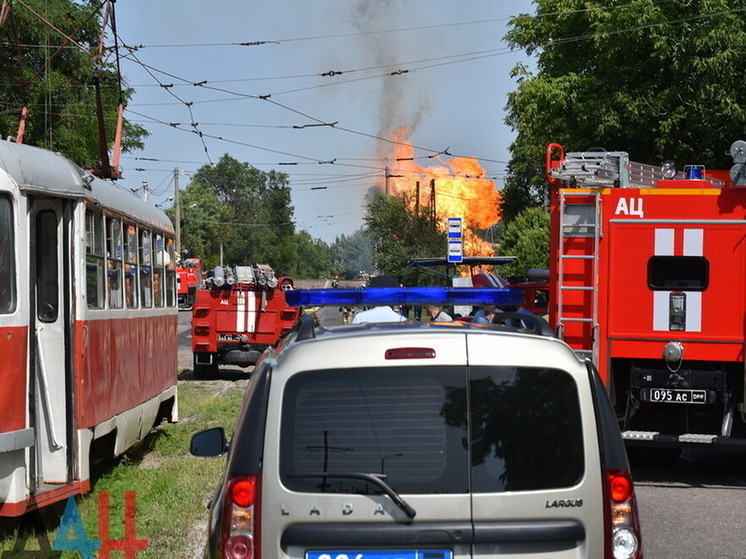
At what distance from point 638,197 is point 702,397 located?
1.97 m

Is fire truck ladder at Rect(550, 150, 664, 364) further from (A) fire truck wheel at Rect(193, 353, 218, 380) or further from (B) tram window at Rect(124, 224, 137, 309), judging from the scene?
(A) fire truck wheel at Rect(193, 353, 218, 380)

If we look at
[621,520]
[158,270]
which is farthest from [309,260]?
[621,520]

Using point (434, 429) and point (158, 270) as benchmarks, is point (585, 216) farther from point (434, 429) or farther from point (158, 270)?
point (434, 429)

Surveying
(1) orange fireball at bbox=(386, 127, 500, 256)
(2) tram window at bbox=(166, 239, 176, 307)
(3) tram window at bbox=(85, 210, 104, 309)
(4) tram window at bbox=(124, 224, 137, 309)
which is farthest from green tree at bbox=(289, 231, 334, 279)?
(3) tram window at bbox=(85, 210, 104, 309)

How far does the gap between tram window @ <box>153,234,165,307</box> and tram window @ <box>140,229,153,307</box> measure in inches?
10.2

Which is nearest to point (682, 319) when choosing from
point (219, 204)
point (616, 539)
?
point (616, 539)

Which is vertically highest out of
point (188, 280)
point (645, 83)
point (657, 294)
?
point (645, 83)

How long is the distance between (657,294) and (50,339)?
5.59 metres

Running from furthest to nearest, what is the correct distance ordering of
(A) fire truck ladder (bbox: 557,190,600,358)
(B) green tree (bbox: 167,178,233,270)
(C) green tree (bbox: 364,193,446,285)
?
1. (B) green tree (bbox: 167,178,233,270)
2. (C) green tree (bbox: 364,193,446,285)
3. (A) fire truck ladder (bbox: 557,190,600,358)

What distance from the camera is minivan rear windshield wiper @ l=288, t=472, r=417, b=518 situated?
4.05 metres

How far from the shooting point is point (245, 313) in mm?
24438

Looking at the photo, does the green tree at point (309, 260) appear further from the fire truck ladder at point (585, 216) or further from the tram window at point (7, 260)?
the tram window at point (7, 260)

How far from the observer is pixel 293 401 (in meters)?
4.16

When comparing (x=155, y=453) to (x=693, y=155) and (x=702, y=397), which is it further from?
(x=693, y=155)
